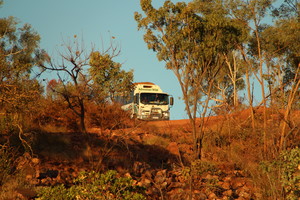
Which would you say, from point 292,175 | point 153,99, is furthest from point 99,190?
point 153,99

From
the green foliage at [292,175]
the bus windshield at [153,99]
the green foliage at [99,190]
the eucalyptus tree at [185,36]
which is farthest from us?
the bus windshield at [153,99]

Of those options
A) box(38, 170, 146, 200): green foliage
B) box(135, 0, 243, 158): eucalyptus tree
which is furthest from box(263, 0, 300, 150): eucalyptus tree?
box(38, 170, 146, 200): green foliage

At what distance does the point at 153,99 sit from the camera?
2861 centimetres

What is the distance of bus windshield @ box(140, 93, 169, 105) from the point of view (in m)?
28.6

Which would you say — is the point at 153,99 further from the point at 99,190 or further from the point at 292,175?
the point at 292,175

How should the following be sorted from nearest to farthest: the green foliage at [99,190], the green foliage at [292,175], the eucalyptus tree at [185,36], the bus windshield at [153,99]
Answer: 1. the green foliage at [292,175]
2. the green foliage at [99,190]
3. the eucalyptus tree at [185,36]
4. the bus windshield at [153,99]

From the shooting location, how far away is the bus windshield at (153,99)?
93.7 ft

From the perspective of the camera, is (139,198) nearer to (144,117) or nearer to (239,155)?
(239,155)

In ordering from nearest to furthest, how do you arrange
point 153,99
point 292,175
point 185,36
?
point 292,175, point 185,36, point 153,99

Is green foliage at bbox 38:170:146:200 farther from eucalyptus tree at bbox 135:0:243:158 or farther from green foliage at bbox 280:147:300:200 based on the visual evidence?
eucalyptus tree at bbox 135:0:243:158

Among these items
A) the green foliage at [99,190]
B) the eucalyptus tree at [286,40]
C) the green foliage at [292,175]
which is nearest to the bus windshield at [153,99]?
the eucalyptus tree at [286,40]

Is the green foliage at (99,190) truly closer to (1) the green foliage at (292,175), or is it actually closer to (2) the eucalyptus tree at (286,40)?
(1) the green foliage at (292,175)

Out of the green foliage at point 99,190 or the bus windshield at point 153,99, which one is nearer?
the green foliage at point 99,190

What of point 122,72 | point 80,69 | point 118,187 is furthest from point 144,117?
point 118,187
